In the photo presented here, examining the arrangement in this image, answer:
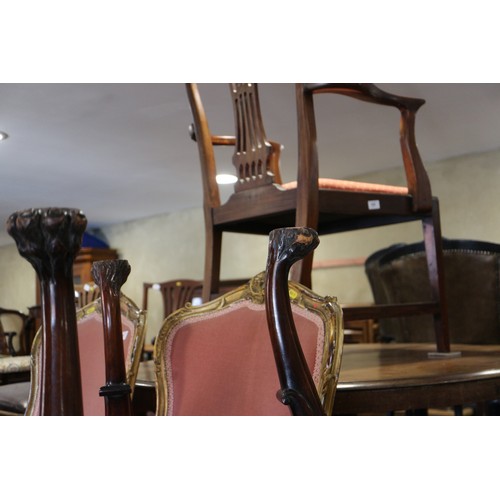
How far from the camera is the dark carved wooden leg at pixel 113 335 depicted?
0.45 meters

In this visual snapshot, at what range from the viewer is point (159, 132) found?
A: 417 centimetres

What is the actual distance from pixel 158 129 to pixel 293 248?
3903 millimetres

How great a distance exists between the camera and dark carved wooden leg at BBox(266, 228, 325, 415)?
32 centimetres

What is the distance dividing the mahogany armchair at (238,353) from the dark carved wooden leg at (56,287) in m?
0.36

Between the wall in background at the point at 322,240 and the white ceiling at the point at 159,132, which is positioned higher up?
the white ceiling at the point at 159,132

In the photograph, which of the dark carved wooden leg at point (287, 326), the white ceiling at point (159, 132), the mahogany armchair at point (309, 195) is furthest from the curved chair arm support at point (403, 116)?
the white ceiling at point (159, 132)

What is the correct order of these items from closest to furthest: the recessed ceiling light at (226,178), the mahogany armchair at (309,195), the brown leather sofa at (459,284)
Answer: the mahogany armchair at (309,195) → the brown leather sofa at (459,284) → the recessed ceiling light at (226,178)

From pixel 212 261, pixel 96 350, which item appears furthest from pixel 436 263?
pixel 96 350

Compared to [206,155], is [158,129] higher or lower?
higher

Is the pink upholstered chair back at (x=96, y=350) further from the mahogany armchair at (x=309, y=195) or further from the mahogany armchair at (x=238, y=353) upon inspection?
the mahogany armchair at (x=309, y=195)

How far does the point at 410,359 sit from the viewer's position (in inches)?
53.5

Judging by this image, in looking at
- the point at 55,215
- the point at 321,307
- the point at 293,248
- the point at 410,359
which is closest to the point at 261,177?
the point at 410,359
